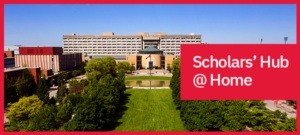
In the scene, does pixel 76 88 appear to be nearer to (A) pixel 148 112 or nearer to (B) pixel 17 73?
(B) pixel 17 73

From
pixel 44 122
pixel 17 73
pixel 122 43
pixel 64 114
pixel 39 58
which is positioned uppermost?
pixel 122 43

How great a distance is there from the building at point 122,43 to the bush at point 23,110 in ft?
300

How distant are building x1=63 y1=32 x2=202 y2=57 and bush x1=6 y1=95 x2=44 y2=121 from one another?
300ft

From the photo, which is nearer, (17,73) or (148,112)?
(148,112)

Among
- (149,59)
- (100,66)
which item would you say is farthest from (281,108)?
(149,59)

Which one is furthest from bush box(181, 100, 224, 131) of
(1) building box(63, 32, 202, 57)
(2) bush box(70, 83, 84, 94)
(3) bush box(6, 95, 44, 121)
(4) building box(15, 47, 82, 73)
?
(1) building box(63, 32, 202, 57)

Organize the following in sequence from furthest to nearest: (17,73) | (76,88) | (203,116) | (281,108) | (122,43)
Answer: (122,43)
(17,73)
(76,88)
(281,108)
(203,116)

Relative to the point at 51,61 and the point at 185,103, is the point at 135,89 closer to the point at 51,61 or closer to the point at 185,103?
the point at 185,103

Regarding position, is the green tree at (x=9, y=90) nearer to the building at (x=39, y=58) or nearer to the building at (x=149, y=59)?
the building at (x=39, y=58)

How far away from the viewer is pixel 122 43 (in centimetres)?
11394

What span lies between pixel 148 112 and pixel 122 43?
8952 cm

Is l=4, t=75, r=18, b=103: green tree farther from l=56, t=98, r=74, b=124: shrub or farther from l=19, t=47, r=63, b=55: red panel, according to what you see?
l=19, t=47, r=63, b=55: red panel

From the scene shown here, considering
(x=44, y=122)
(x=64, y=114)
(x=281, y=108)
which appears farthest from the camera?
(x=281, y=108)

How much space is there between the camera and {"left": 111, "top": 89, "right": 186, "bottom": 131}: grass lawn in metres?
24.0
